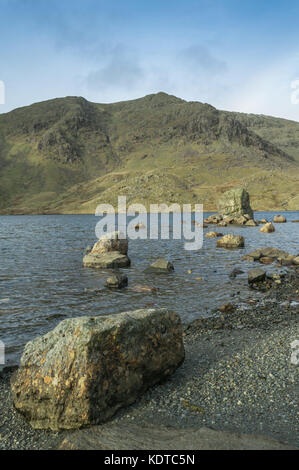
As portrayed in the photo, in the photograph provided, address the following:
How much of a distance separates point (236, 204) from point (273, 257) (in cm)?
6246

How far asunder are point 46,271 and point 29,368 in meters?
18.9

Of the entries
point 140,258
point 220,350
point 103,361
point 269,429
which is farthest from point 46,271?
point 269,429

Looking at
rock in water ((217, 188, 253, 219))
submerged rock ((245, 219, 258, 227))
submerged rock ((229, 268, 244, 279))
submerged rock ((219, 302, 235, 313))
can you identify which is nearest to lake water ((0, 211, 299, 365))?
submerged rock ((229, 268, 244, 279))

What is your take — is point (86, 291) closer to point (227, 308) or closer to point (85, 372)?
point (227, 308)

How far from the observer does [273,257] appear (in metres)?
29.1

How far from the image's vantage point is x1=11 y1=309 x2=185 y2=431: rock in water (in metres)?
6.45

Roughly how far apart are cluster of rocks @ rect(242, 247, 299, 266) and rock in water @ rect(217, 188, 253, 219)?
59.1 metres

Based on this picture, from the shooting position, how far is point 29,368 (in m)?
7.05

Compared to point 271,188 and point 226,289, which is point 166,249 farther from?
point 271,188

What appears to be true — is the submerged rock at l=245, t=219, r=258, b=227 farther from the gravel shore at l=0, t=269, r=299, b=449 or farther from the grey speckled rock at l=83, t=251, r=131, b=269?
the gravel shore at l=0, t=269, r=299, b=449

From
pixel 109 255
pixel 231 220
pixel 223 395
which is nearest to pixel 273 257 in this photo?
pixel 109 255

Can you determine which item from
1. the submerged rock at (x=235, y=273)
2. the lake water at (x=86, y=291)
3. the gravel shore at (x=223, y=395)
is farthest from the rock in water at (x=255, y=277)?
the gravel shore at (x=223, y=395)

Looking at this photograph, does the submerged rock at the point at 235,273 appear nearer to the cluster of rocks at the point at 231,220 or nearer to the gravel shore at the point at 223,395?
the gravel shore at the point at 223,395

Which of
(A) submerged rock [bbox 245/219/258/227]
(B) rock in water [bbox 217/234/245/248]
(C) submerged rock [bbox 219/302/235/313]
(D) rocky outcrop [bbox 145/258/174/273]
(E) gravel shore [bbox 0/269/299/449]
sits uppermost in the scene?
(A) submerged rock [bbox 245/219/258/227]
